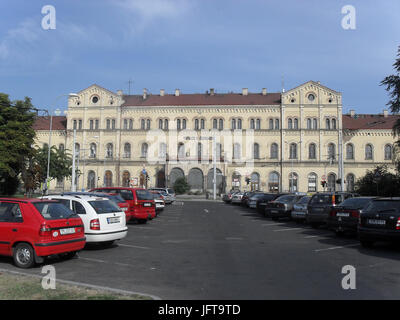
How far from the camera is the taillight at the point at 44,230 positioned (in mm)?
8398

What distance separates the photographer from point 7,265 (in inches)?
350

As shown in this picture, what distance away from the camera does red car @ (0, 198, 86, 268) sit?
332 inches

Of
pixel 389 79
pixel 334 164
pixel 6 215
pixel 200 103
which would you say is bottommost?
pixel 6 215

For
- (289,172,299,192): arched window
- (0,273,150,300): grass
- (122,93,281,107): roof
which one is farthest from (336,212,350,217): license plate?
(122,93,281,107): roof

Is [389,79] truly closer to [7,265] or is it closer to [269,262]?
[269,262]

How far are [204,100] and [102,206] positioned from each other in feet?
176

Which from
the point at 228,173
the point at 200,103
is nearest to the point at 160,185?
the point at 228,173

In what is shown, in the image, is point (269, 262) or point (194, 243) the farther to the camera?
point (194, 243)

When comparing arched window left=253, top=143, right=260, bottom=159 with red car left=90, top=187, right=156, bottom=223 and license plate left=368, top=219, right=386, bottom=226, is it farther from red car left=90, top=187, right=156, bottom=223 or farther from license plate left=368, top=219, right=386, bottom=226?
license plate left=368, top=219, right=386, bottom=226

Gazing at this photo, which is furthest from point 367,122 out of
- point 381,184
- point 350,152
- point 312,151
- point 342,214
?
point 342,214

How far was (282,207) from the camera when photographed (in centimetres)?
2134

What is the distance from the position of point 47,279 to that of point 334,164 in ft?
188

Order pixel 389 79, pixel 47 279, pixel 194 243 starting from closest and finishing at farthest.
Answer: pixel 47 279, pixel 194 243, pixel 389 79
